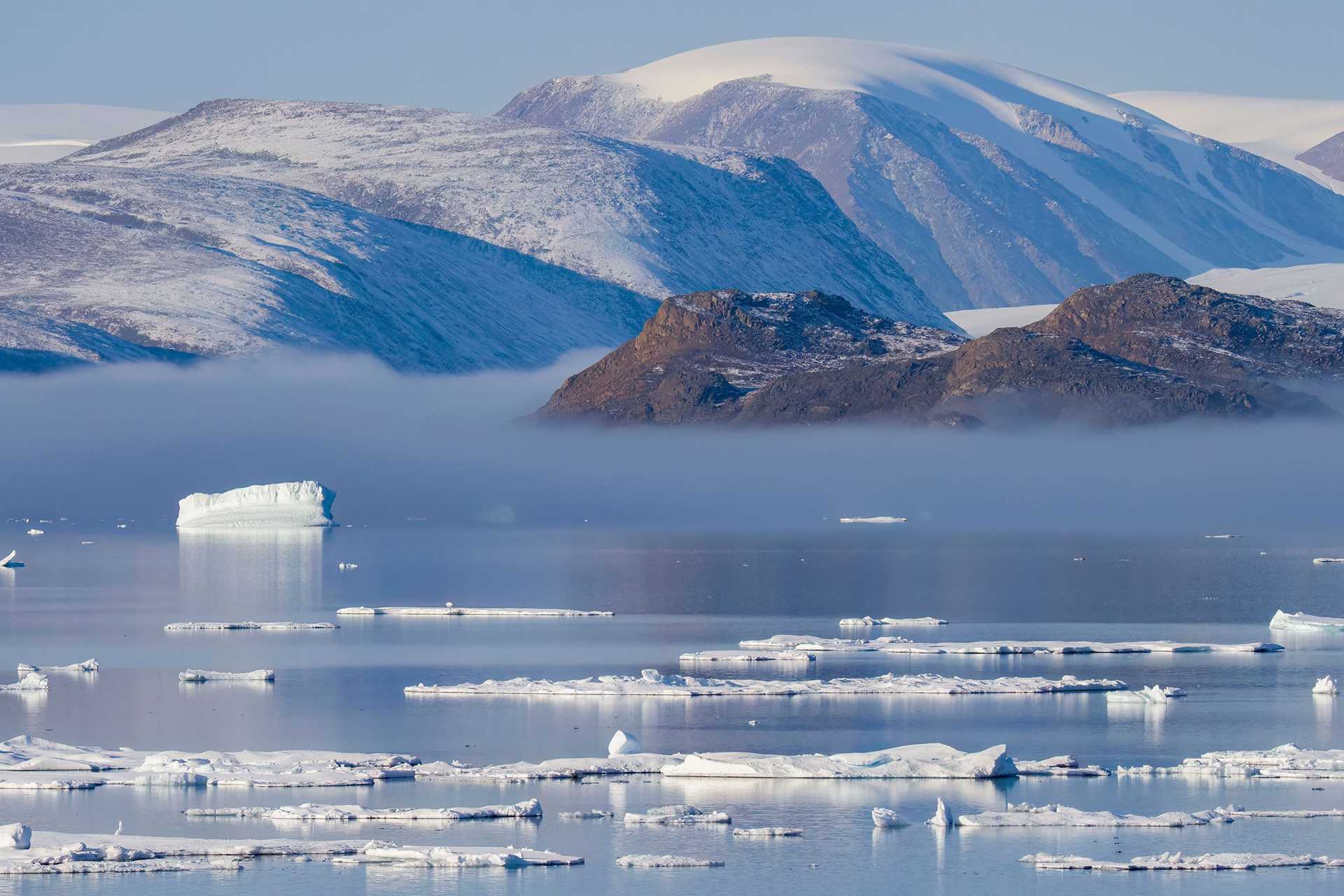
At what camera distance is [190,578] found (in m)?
107

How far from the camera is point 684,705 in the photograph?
2101 inches

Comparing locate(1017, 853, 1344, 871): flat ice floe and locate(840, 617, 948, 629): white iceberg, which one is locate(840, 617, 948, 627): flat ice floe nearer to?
locate(840, 617, 948, 629): white iceberg

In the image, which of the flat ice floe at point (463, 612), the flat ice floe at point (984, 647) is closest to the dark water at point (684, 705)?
the flat ice floe at point (984, 647)

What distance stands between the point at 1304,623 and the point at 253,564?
2417 inches

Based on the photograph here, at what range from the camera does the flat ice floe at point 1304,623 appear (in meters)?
74.1

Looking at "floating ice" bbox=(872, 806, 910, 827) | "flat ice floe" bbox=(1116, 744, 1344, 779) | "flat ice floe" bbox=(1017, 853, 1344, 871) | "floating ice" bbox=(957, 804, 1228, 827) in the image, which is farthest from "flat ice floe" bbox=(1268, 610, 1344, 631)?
"flat ice floe" bbox=(1017, 853, 1344, 871)

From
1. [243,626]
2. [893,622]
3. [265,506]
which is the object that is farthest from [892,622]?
[265,506]

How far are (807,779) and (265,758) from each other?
10.1 m

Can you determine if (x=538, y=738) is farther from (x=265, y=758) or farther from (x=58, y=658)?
(x=58, y=658)

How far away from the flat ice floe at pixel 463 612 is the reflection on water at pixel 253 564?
6.04 metres

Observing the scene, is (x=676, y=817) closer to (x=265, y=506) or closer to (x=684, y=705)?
(x=684, y=705)

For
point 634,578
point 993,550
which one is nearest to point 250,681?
point 634,578

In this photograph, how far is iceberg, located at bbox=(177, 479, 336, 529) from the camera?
144750 millimetres

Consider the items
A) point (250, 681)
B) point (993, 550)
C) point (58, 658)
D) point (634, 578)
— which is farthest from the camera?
point (993, 550)
